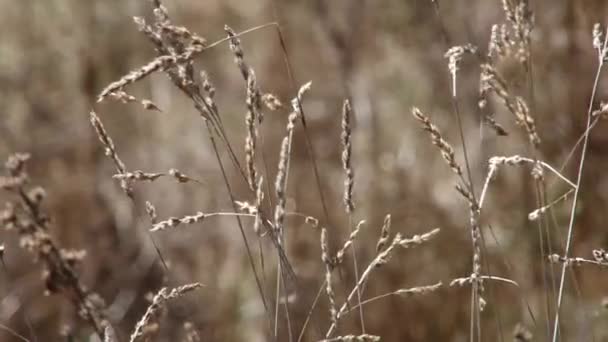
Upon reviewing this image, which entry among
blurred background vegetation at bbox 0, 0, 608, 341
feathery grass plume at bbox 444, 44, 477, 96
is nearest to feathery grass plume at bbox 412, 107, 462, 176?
feathery grass plume at bbox 444, 44, 477, 96

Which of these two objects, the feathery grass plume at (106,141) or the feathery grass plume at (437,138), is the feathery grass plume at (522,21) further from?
the feathery grass plume at (106,141)

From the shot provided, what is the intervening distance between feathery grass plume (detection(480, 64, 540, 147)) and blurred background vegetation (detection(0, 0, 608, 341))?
117 centimetres

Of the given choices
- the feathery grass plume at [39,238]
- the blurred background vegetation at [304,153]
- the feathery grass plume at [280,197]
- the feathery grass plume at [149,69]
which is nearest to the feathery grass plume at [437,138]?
the feathery grass plume at [280,197]

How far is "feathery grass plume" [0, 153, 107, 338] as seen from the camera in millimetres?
1318

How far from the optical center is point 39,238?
1.30 m

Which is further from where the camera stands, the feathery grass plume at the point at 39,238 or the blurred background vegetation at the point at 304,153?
the blurred background vegetation at the point at 304,153

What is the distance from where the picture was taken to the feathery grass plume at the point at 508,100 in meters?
1.43

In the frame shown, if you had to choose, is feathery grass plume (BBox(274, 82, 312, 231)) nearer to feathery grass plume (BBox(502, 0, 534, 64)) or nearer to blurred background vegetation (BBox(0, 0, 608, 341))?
feathery grass plume (BBox(502, 0, 534, 64))

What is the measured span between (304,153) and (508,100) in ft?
9.08

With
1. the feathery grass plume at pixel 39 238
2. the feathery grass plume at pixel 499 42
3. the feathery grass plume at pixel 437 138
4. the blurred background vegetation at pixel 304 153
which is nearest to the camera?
the feathery grass plume at pixel 39 238

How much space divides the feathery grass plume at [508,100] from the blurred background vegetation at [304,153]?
117 centimetres

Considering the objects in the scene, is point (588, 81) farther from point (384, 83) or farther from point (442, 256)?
point (384, 83)

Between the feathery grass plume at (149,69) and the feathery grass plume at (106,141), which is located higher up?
the feathery grass plume at (149,69)

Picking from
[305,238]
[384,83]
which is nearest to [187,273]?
[305,238]
